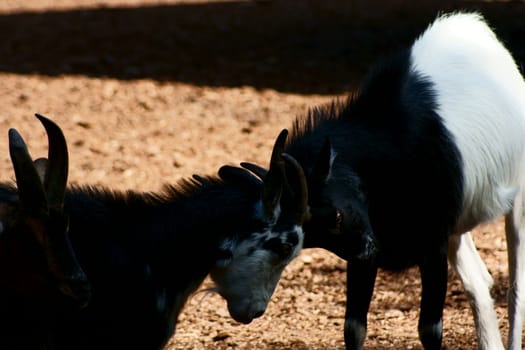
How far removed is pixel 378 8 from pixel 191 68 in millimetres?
4323

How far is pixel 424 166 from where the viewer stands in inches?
223

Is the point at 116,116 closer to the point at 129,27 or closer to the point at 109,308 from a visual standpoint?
the point at 129,27

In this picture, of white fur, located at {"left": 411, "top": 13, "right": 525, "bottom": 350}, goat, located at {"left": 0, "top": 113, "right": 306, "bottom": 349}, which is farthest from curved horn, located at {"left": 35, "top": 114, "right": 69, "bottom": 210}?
white fur, located at {"left": 411, "top": 13, "right": 525, "bottom": 350}

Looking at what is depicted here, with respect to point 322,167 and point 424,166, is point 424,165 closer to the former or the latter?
point 424,166

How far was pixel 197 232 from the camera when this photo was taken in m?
5.10

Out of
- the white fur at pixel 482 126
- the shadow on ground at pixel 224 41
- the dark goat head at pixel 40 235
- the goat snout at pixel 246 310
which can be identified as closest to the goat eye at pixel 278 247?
the goat snout at pixel 246 310

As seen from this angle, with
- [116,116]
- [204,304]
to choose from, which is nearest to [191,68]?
[116,116]

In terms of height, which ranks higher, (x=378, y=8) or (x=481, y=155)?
(x=378, y=8)

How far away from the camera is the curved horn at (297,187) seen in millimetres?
4992

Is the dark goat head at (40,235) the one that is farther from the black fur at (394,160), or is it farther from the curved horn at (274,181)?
the black fur at (394,160)

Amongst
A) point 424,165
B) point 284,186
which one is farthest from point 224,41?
point 284,186

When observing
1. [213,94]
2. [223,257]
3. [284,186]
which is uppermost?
[213,94]

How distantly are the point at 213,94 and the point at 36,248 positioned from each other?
7636mm

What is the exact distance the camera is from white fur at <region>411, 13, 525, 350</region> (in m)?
5.95
